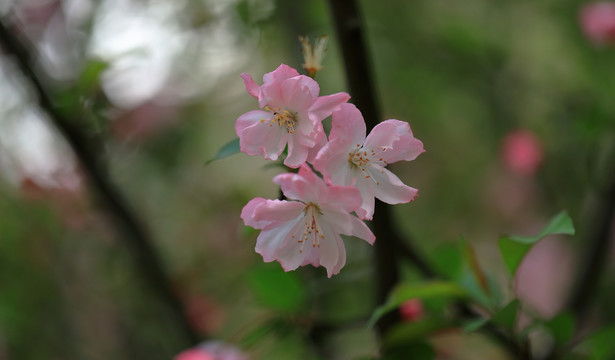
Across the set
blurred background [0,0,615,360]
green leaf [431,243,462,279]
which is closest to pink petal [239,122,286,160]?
green leaf [431,243,462,279]

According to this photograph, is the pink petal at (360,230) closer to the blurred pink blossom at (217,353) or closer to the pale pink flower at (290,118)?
the pale pink flower at (290,118)

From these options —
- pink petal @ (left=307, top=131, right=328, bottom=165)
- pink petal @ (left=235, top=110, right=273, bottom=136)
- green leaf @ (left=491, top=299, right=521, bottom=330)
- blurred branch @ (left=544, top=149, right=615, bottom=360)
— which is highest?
pink petal @ (left=235, top=110, right=273, bottom=136)

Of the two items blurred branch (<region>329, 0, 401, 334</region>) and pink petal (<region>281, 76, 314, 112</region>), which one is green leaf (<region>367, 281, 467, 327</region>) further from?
pink petal (<region>281, 76, 314, 112</region>)

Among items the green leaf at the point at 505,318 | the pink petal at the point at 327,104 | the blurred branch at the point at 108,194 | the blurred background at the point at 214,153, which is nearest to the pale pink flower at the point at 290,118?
the pink petal at the point at 327,104

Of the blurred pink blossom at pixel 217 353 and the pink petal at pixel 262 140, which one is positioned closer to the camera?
the pink petal at pixel 262 140

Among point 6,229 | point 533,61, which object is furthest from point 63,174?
point 533,61

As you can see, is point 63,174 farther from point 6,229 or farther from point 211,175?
point 211,175
